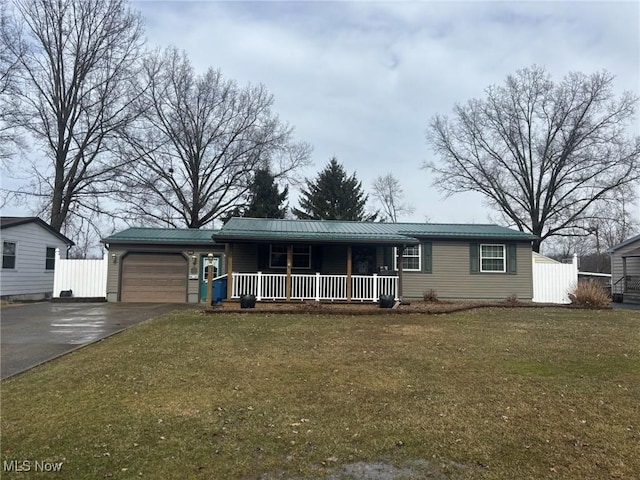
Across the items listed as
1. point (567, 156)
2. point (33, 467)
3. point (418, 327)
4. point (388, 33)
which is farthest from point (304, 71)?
point (567, 156)

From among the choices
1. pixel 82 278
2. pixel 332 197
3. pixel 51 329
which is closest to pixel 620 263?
pixel 332 197

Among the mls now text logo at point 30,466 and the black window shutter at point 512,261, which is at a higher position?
the black window shutter at point 512,261

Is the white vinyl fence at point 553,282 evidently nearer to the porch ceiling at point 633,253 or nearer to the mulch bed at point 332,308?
the mulch bed at point 332,308

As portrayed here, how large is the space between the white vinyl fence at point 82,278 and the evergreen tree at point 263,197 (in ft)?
46.0

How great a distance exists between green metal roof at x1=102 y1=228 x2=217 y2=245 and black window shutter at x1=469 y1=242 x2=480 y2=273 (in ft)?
36.2

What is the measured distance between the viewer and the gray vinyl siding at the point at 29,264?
17.1 meters

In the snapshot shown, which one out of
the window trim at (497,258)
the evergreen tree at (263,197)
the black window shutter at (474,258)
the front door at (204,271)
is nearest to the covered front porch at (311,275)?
the front door at (204,271)

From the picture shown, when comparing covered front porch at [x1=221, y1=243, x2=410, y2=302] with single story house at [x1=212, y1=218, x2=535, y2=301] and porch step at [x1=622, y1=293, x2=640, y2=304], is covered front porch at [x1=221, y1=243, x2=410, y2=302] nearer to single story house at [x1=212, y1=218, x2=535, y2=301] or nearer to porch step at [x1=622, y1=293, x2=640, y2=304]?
single story house at [x1=212, y1=218, x2=535, y2=301]

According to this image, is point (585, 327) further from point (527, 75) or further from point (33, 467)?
point (527, 75)

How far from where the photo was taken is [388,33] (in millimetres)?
11789

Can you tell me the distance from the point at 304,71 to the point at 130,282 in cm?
1128

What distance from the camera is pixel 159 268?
18.0 metres

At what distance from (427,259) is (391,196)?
2753 cm

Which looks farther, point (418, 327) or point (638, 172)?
point (638, 172)
